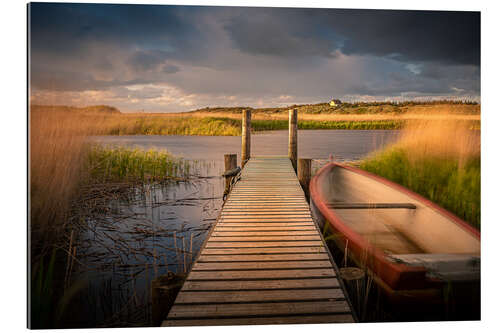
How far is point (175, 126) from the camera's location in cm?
331

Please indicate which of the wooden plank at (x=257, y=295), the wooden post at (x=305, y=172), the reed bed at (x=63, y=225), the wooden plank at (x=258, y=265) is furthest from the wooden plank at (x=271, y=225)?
the wooden post at (x=305, y=172)

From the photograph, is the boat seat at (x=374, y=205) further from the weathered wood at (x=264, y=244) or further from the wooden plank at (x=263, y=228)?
the weathered wood at (x=264, y=244)

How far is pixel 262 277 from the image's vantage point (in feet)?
6.87

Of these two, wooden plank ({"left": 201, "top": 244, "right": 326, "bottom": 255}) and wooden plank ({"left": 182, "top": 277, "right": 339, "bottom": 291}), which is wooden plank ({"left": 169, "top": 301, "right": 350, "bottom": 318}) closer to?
wooden plank ({"left": 182, "top": 277, "right": 339, "bottom": 291})

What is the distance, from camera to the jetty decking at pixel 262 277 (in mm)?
1812

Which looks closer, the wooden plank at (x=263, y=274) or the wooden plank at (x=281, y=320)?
the wooden plank at (x=281, y=320)

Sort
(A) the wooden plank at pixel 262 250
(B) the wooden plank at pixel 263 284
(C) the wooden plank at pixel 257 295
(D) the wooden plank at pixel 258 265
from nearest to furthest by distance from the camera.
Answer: (C) the wooden plank at pixel 257 295 < (B) the wooden plank at pixel 263 284 < (D) the wooden plank at pixel 258 265 < (A) the wooden plank at pixel 262 250

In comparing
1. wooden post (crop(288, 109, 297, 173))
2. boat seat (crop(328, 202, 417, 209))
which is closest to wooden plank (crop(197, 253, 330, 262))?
boat seat (crop(328, 202, 417, 209))

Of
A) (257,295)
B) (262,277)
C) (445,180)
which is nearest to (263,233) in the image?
(262,277)

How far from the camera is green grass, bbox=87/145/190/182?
161 inches

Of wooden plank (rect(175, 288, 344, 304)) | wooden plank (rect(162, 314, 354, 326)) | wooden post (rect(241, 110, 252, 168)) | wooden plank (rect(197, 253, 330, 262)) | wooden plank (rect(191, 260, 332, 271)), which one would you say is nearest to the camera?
wooden plank (rect(162, 314, 354, 326))

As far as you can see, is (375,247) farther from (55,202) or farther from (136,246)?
(55,202)

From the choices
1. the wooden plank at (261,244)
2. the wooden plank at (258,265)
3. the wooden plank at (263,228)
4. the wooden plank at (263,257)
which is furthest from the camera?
the wooden plank at (263,228)

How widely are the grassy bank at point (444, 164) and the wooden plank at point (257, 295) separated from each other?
1.38 m
